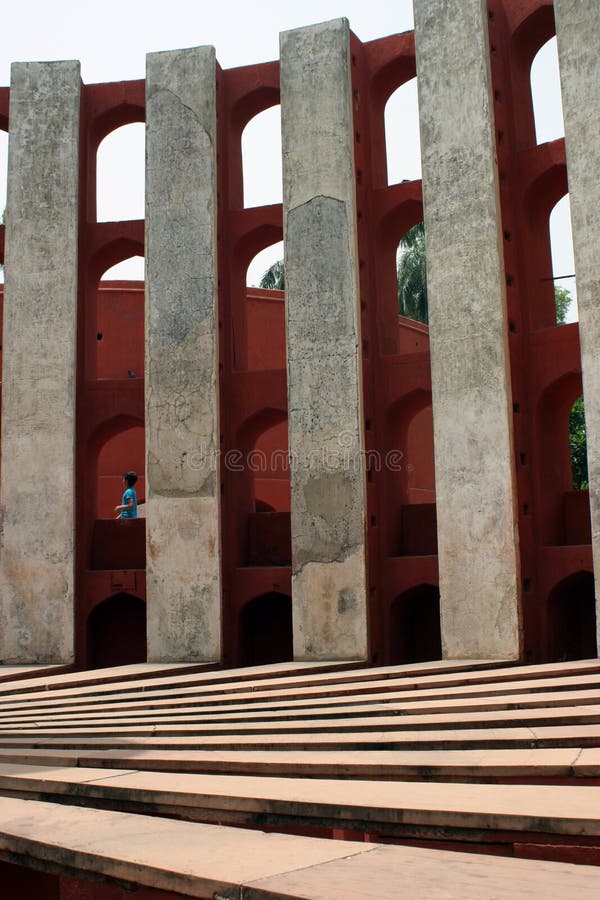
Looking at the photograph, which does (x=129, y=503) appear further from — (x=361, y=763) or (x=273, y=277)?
(x=273, y=277)

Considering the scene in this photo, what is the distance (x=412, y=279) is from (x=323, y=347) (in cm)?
1918

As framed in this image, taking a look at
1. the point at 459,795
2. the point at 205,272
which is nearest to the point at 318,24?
the point at 205,272

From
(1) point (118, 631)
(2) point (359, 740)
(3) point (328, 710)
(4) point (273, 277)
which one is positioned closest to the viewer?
(2) point (359, 740)

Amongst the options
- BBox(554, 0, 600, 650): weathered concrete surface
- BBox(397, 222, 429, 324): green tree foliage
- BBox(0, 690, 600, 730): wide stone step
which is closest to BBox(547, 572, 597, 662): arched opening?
BBox(554, 0, 600, 650): weathered concrete surface

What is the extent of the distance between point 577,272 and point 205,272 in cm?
518

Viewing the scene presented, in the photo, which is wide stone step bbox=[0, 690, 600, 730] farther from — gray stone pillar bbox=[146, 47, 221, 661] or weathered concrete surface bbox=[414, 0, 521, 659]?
gray stone pillar bbox=[146, 47, 221, 661]

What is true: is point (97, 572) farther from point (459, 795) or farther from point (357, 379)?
point (459, 795)

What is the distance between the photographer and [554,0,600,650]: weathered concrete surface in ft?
39.2

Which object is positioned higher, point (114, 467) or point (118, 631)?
point (114, 467)

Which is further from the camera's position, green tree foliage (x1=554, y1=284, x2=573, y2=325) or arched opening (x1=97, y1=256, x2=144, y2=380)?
green tree foliage (x1=554, y1=284, x2=573, y2=325)

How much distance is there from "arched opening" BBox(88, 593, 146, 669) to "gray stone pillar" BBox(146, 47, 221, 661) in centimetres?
137

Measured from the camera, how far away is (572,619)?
528 inches

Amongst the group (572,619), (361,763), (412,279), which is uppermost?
(412,279)

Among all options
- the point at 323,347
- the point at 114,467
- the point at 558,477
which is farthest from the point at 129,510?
the point at 558,477
